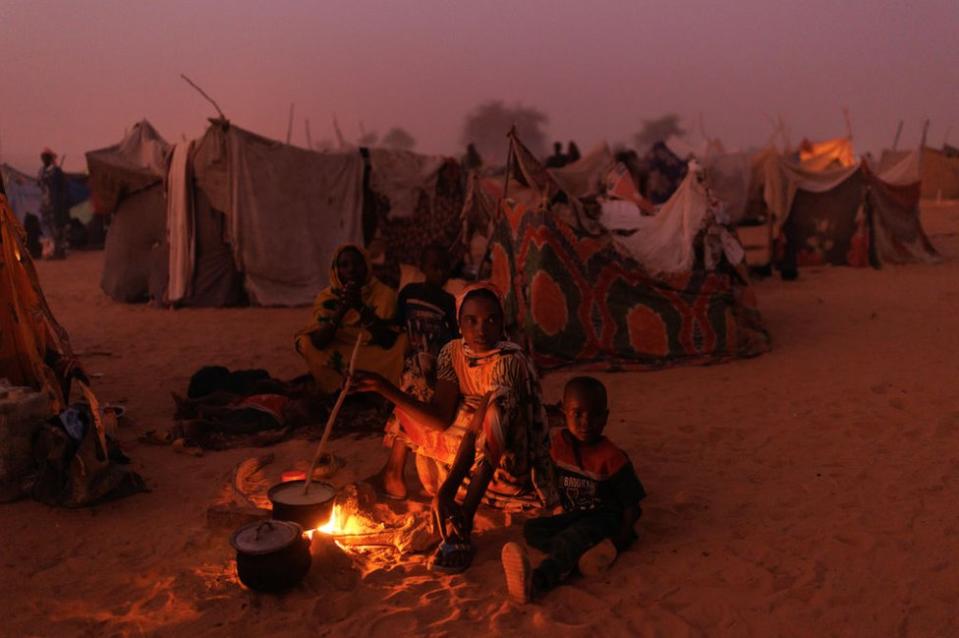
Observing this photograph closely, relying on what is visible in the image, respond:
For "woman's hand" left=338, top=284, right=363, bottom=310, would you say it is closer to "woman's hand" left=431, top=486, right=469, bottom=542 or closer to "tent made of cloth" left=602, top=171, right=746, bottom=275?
"woman's hand" left=431, top=486, right=469, bottom=542

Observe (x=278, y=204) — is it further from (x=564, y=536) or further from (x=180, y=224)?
(x=564, y=536)

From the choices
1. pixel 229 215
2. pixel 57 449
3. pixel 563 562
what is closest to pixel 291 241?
pixel 229 215

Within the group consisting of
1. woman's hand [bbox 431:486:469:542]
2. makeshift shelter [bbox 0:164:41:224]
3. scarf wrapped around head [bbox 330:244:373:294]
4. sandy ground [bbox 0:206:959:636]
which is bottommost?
sandy ground [bbox 0:206:959:636]

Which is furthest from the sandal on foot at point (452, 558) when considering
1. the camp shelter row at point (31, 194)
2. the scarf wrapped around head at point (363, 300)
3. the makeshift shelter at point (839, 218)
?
the camp shelter row at point (31, 194)

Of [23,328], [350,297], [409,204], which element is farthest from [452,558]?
[409,204]

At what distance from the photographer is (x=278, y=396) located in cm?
421

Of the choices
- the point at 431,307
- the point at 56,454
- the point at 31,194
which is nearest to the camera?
the point at 56,454

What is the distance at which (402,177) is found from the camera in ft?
30.2

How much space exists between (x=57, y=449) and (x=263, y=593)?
1.29m

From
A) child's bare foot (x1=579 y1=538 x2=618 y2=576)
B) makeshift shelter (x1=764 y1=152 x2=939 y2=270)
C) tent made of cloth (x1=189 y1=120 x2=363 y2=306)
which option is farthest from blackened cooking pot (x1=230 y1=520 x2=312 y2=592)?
makeshift shelter (x1=764 y1=152 x2=939 y2=270)

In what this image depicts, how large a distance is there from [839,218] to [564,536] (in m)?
10.2

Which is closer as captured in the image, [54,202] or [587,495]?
[587,495]

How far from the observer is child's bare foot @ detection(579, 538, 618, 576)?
2.38 meters

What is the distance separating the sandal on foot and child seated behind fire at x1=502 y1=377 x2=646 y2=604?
10.2 inches
